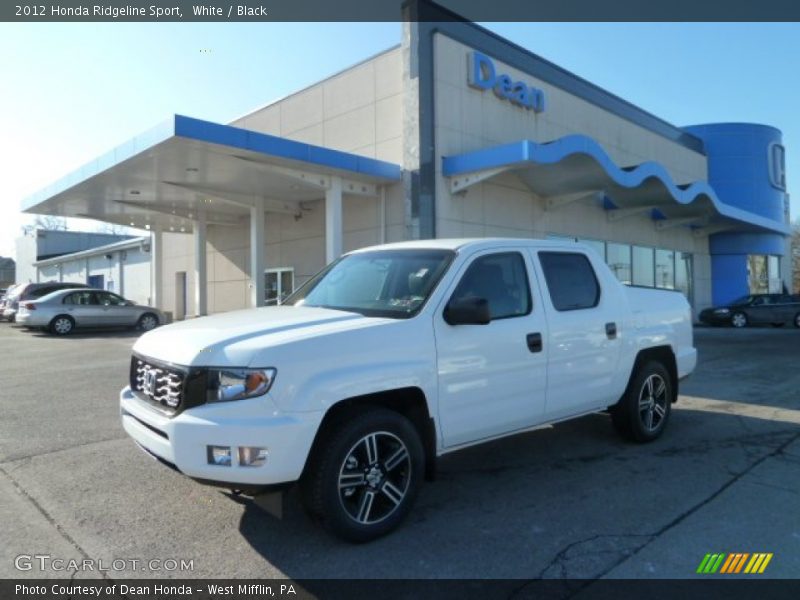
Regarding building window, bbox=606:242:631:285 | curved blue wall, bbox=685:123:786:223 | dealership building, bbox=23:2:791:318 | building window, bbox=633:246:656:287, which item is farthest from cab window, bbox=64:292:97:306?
curved blue wall, bbox=685:123:786:223

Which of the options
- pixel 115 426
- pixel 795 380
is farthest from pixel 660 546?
pixel 795 380

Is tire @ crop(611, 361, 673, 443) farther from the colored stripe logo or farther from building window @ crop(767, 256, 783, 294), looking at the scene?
building window @ crop(767, 256, 783, 294)

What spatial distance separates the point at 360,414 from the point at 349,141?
15497 millimetres

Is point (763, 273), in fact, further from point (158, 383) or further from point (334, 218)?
point (158, 383)

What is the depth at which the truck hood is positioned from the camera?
3.36m

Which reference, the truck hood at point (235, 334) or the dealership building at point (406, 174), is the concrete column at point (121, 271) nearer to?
the dealership building at point (406, 174)

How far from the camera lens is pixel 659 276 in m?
25.9

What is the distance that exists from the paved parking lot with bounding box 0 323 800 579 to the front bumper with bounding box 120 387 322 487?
57 centimetres

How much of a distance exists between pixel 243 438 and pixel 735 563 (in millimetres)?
2924

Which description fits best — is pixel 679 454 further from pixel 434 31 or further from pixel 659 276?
pixel 659 276

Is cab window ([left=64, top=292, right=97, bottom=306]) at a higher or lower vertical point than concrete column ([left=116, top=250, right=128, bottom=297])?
lower

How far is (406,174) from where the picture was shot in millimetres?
15883

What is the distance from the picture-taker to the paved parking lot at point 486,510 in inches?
134

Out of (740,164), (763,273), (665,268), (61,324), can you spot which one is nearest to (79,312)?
(61,324)
